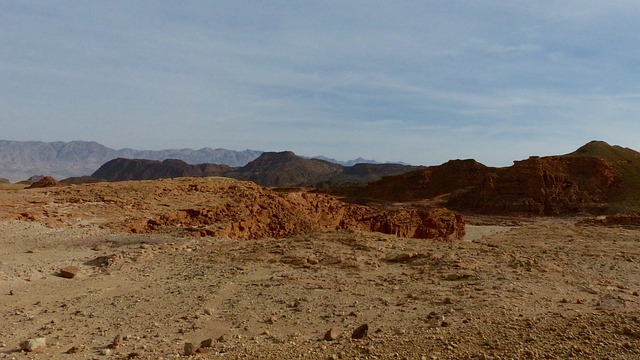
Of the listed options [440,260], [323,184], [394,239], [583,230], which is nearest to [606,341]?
[440,260]

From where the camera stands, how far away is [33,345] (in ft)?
17.7

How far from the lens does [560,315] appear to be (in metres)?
6.39

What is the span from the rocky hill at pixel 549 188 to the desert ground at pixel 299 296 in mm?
23211

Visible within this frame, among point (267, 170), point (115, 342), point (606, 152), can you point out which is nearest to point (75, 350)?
point (115, 342)

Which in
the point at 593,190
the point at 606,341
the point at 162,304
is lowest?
the point at 162,304

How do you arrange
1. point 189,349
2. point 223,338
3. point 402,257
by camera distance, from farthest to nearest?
point 402,257
point 223,338
point 189,349

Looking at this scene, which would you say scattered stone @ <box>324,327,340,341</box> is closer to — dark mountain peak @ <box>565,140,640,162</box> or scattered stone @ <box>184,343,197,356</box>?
scattered stone @ <box>184,343,197,356</box>

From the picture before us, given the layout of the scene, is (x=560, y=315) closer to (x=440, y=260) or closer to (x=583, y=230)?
(x=440, y=260)

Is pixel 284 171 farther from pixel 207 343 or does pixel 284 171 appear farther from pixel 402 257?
pixel 207 343

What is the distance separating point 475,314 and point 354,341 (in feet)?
6.49

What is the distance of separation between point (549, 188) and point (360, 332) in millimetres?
35770

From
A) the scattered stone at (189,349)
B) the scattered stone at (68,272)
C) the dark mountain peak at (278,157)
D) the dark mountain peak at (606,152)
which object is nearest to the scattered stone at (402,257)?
the scattered stone at (189,349)

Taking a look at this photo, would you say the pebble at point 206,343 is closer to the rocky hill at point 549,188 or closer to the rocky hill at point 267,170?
the rocky hill at point 549,188

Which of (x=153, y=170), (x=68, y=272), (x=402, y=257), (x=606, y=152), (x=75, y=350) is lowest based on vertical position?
(x=75, y=350)
